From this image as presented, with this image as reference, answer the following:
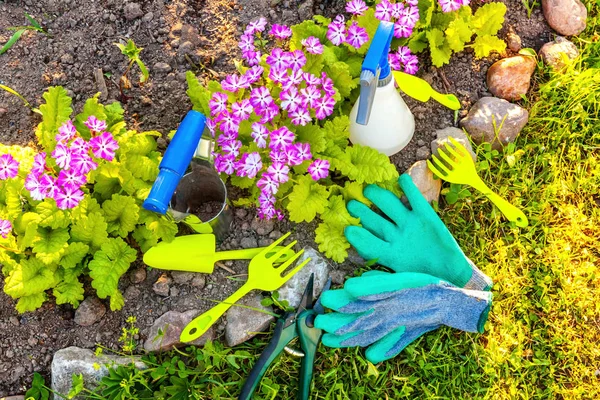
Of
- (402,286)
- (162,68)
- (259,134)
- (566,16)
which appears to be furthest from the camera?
(566,16)

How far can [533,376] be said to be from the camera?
2.03m

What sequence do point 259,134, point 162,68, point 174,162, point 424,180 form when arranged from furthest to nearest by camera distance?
point 162,68
point 424,180
point 259,134
point 174,162

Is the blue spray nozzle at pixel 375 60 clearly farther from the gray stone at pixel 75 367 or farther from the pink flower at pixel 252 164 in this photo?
the gray stone at pixel 75 367

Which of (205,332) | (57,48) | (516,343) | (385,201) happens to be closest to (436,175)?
(385,201)

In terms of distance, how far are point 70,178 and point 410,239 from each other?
1.09m

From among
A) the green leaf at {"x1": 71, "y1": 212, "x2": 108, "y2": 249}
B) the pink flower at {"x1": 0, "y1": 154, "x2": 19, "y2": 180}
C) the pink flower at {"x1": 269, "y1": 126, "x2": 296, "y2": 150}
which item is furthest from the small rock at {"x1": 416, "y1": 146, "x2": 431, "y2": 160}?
the pink flower at {"x1": 0, "y1": 154, "x2": 19, "y2": 180}

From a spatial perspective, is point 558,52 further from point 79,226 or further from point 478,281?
point 79,226

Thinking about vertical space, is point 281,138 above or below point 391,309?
above

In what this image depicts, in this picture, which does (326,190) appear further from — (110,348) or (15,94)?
(15,94)

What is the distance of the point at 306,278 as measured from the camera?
2.07 m

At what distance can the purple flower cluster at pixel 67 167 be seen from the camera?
1.72 meters

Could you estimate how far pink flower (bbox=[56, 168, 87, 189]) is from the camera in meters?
1.74

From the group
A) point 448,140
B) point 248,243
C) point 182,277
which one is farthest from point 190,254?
point 448,140

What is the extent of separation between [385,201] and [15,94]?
137cm
